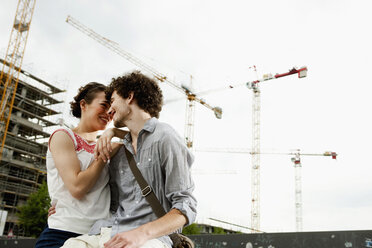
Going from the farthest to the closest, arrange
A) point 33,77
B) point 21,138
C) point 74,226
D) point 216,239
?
point 33,77, point 21,138, point 216,239, point 74,226

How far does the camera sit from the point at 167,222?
5.74 ft

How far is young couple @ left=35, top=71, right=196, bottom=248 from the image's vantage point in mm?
1849

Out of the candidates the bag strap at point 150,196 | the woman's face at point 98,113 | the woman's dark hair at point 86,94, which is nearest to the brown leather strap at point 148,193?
the bag strap at point 150,196

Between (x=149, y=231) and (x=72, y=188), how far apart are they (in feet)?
2.30

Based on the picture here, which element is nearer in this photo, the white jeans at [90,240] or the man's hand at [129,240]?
the man's hand at [129,240]

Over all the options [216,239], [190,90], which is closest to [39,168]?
[190,90]

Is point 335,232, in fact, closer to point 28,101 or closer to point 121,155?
point 121,155

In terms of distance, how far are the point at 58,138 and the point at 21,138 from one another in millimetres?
49975

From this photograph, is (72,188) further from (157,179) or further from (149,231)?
(149,231)

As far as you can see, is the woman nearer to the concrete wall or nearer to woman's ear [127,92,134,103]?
woman's ear [127,92,134,103]

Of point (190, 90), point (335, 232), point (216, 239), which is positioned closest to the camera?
point (335, 232)

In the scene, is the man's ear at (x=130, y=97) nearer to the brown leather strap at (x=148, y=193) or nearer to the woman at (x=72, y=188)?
the woman at (x=72, y=188)

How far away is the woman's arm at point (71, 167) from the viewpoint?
83.9 inches

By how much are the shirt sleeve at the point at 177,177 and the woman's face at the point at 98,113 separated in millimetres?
922
